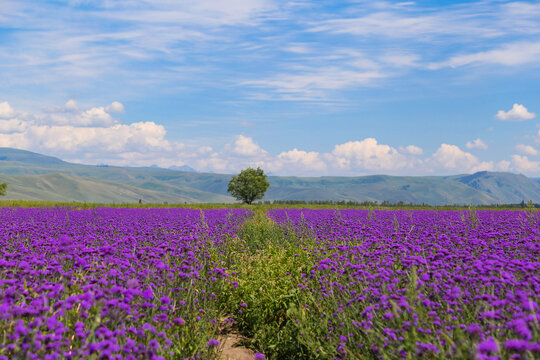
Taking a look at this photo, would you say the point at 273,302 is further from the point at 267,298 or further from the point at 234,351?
the point at 234,351

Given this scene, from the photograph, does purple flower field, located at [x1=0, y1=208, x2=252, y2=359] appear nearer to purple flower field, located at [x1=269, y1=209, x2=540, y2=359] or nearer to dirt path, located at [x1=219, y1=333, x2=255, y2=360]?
dirt path, located at [x1=219, y1=333, x2=255, y2=360]

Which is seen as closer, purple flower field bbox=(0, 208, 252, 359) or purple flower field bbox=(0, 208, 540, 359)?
purple flower field bbox=(0, 208, 252, 359)

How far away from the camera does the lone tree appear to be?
2717 inches

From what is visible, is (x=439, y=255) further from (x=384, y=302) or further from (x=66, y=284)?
(x=66, y=284)

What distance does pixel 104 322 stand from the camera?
429 cm

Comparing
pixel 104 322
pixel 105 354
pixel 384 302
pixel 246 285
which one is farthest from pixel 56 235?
pixel 384 302

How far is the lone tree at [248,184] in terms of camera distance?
69000 millimetres

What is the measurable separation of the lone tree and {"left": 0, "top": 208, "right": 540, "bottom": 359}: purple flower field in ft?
193

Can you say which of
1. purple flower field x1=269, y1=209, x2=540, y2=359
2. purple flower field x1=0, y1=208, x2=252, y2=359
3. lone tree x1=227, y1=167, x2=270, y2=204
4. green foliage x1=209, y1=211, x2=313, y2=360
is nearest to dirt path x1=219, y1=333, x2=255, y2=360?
green foliage x1=209, y1=211, x2=313, y2=360

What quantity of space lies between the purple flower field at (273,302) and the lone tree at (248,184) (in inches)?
2315

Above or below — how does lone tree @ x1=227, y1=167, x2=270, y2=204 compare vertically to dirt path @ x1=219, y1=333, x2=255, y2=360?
above

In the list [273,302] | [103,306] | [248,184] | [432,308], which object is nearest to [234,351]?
[273,302]

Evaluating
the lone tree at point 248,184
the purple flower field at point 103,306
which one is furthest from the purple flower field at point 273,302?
the lone tree at point 248,184

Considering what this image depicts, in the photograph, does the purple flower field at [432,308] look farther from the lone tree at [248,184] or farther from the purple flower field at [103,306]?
the lone tree at [248,184]
